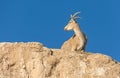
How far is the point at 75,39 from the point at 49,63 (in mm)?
5496

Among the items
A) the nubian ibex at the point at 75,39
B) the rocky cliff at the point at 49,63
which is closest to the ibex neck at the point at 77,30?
the nubian ibex at the point at 75,39

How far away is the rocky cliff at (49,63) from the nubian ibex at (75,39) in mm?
2991

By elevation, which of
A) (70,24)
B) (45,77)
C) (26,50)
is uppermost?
(70,24)

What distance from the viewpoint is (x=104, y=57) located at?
108ft

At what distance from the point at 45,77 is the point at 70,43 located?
215 inches

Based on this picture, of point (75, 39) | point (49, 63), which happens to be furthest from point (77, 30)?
point (49, 63)

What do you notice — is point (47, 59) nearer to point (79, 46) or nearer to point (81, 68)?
point (81, 68)

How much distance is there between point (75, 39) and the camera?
3744 centimetres

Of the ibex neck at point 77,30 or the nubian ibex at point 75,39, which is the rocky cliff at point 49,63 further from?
the ibex neck at point 77,30

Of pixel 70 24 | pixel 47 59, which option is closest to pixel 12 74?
pixel 47 59

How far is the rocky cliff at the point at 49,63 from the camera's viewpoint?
32062 mm

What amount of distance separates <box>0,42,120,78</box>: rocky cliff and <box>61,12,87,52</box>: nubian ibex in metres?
2.99

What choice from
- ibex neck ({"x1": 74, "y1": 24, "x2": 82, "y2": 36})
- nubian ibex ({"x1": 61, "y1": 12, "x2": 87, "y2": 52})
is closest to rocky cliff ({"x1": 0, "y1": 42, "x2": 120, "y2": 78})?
nubian ibex ({"x1": 61, "y1": 12, "x2": 87, "y2": 52})

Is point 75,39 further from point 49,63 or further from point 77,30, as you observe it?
point 49,63
